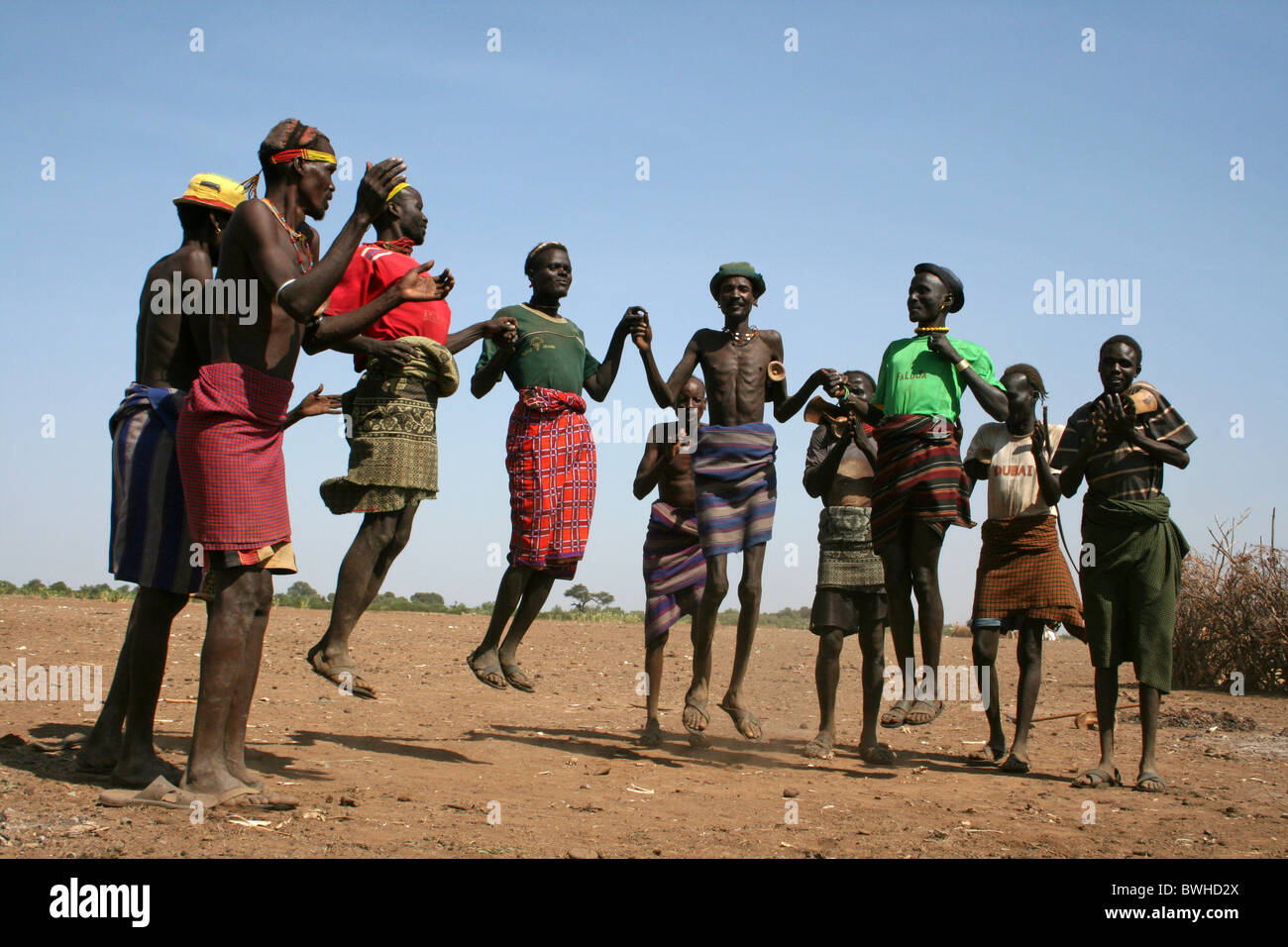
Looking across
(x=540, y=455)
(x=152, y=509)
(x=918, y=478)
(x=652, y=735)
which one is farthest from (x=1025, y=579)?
(x=152, y=509)

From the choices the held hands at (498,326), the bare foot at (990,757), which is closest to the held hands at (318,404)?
the held hands at (498,326)

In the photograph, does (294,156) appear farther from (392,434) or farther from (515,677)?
(515,677)

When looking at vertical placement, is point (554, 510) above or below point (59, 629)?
above

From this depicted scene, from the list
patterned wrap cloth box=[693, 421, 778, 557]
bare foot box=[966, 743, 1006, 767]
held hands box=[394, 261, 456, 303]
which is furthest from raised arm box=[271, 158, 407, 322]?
bare foot box=[966, 743, 1006, 767]

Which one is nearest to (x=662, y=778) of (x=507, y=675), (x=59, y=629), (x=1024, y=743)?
(x=507, y=675)

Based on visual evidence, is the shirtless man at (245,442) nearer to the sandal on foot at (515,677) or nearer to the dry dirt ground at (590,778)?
the dry dirt ground at (590,778)

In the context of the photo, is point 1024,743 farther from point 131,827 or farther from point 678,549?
point 131,827

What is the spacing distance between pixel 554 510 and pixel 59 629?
644 centimetres

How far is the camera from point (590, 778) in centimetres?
648

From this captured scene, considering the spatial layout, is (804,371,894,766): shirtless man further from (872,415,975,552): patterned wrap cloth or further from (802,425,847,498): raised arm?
(872,415,975,552): patterned wrap cloth

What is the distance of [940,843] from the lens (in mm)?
5043

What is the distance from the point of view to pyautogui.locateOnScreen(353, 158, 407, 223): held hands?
4699 mm

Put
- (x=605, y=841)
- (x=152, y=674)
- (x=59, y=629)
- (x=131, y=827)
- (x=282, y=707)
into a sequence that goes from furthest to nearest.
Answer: (x=59, y=629)
(x=282, y=707)
(x=152, y=674)
(x=605, y=841)
(x=131, y=827)

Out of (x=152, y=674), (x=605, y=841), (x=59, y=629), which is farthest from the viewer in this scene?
(x=59, y=629)
